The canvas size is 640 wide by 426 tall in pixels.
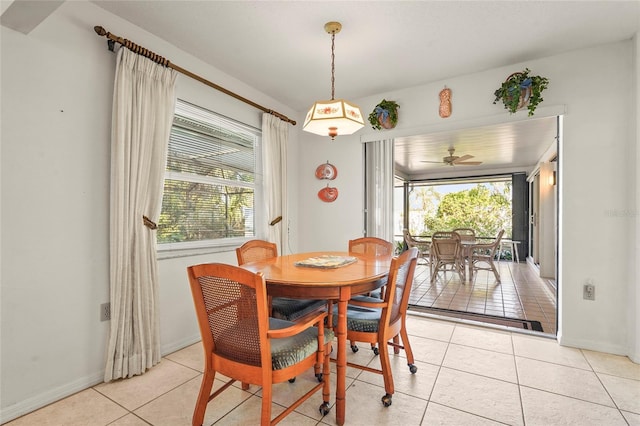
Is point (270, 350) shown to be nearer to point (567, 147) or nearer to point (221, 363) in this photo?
point (221, 363)

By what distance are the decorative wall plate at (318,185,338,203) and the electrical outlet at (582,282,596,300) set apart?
98.1 inches

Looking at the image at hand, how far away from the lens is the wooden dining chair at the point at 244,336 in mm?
1268

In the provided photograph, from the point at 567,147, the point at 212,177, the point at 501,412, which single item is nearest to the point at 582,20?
the point at 567,147

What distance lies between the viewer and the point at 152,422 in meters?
1.60

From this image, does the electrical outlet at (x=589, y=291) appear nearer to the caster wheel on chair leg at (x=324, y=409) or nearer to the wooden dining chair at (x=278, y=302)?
the wooden dining chair at (x=278, y=302)

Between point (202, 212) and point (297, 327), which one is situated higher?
point (202, 212)

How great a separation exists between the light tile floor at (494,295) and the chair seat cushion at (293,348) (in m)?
2.46

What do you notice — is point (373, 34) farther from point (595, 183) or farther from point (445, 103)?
point (595, 183)

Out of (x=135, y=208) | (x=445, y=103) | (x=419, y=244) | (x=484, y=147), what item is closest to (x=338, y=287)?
(x=135, y=208)

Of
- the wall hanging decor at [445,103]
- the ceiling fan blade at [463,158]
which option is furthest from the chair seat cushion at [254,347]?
the ceiling fan blade at [463,158]

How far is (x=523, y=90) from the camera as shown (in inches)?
101

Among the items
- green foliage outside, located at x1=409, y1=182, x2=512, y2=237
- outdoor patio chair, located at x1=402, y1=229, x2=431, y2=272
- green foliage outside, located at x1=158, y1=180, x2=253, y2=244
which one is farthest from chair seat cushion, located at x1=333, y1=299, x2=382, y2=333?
green foliage outside, located at x1=409, y1=182, x2=512, y2=237

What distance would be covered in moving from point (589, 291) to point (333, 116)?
2.53 metres

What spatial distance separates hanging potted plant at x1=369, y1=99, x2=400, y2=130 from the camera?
3.20 meters
